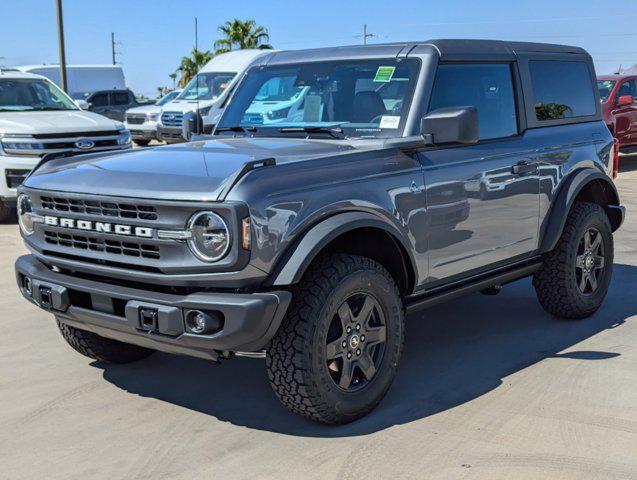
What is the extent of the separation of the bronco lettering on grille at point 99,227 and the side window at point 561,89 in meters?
2.92

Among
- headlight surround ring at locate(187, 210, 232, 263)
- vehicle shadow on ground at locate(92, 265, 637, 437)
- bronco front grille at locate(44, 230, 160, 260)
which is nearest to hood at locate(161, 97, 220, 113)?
vehicle shadow on ground at locate(92, 265, 637, 437)

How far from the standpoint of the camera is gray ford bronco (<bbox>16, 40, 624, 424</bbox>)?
12.0 ft

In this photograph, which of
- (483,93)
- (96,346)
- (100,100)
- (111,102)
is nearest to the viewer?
(96,346)

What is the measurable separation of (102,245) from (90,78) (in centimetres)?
2700

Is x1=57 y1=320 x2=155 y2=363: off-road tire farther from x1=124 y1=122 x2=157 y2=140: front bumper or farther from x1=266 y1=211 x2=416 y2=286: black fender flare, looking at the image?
x1=124 y1=122 x2=157 y2=140: front bumper

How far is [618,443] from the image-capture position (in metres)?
3.83

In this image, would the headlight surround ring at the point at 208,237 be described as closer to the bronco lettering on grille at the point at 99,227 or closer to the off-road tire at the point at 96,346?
the bronco lettering on grille at the point at 99,227

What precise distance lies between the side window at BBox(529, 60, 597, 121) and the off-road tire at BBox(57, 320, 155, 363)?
2.99 m

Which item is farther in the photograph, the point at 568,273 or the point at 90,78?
the point at 90,78

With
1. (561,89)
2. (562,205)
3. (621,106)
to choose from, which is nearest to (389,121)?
(562,205)

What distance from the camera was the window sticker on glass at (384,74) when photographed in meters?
4.74

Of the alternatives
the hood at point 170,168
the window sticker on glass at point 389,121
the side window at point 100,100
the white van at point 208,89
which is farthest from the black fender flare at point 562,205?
the side window at point 100,100

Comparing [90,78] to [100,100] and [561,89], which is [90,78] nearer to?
[100,100]

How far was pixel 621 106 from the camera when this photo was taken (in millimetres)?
16281
